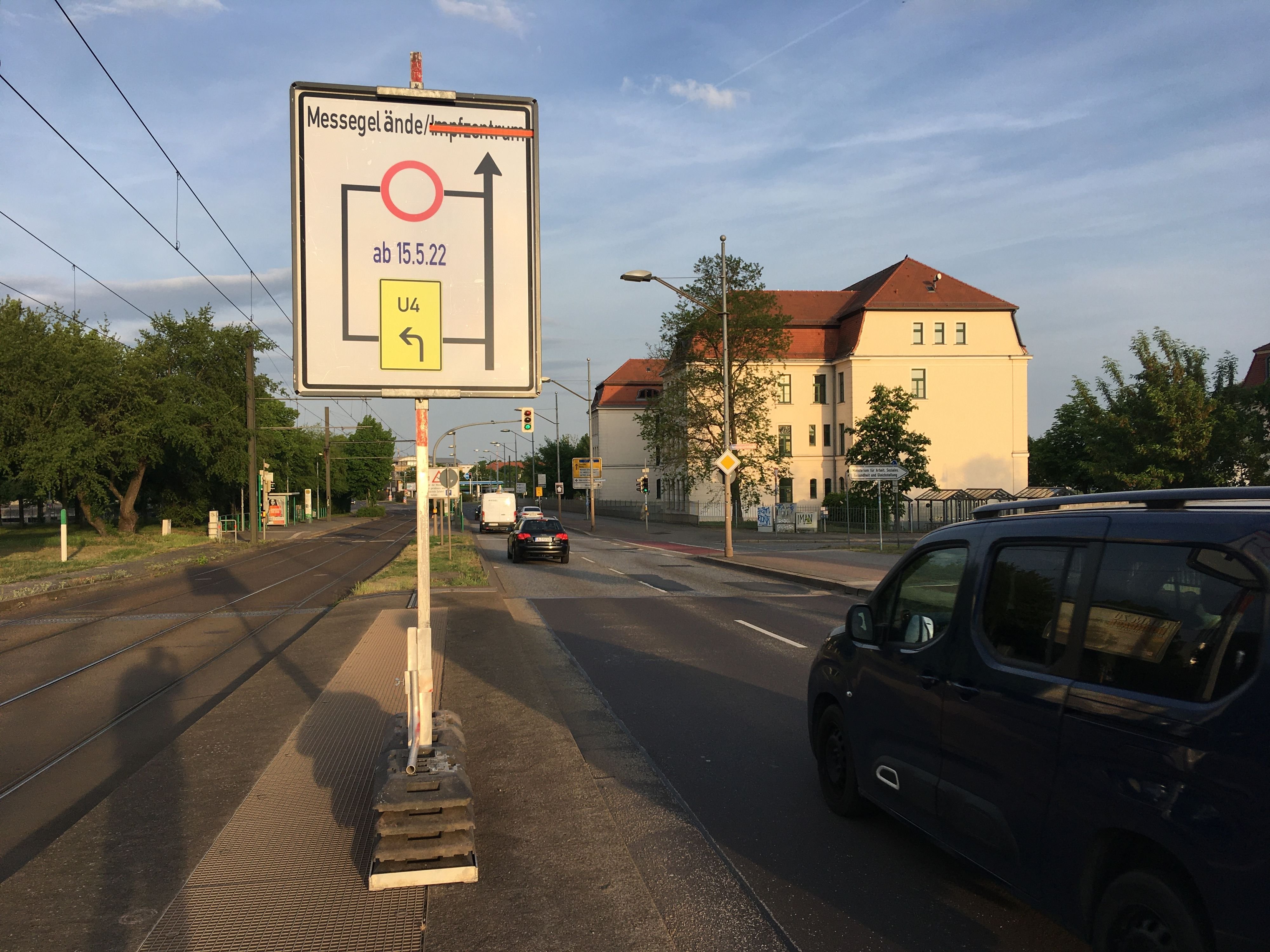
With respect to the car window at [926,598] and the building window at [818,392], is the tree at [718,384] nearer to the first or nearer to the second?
the building window at [818,392]

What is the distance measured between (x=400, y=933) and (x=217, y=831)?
1904mm

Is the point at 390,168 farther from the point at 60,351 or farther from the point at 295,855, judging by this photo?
the point at 60,351

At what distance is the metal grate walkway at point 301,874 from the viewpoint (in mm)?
3785

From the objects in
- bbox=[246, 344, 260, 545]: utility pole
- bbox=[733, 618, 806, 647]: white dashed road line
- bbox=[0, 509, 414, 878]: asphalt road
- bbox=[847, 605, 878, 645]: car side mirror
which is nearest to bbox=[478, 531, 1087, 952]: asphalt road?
bbox=[733, 618, 806, 647]: white dashed road line

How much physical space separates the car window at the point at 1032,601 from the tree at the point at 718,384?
48711mm

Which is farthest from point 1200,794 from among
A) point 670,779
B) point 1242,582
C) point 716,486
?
point 716,486

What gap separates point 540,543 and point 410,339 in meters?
23.4

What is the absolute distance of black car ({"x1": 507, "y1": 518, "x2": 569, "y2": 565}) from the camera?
92.9 feet

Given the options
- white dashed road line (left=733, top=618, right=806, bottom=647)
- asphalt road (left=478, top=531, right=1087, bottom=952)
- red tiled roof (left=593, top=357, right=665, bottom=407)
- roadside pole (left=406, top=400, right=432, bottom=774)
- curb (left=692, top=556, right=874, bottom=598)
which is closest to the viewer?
asphalt road (left=478, top=531, right=1087, bottom=952)

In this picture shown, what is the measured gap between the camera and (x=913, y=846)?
16.0ft

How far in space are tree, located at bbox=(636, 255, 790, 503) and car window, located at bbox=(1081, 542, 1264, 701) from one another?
49370 mm

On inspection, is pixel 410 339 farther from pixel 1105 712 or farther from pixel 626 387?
pixel 626 387

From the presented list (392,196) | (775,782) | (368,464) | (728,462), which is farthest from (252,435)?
(368,464)

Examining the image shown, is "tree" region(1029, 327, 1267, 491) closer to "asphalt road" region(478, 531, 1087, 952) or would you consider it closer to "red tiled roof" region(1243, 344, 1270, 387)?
"asphalt road" region(478, 531, 1087, 952)
